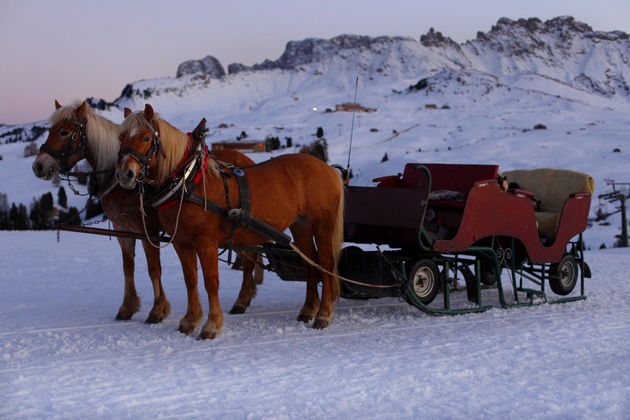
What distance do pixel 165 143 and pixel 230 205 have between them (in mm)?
757

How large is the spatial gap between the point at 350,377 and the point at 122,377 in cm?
153

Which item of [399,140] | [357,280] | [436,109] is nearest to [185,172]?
[357,280]

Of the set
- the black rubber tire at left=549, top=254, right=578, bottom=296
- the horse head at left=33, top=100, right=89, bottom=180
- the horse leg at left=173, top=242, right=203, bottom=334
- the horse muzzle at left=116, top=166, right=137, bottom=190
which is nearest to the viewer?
the horse muzzle at left=116, top=166, right=137, bottom=190

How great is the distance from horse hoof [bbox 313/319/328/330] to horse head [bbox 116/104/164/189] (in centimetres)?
213

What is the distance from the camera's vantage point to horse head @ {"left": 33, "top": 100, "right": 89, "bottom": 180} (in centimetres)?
540

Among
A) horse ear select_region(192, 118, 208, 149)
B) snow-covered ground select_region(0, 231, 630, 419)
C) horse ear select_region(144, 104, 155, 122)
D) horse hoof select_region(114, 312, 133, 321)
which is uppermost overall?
horse ear select_region(144, 104, 155, 122)

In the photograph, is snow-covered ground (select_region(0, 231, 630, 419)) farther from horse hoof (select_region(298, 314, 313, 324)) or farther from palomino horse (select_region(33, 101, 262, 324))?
palomino horse (select_region(33, 101, 262, 324))

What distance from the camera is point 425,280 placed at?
6402mm

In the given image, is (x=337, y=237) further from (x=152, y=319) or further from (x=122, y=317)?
(x=122, y=317)

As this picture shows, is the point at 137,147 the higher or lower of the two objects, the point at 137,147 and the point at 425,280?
the higher

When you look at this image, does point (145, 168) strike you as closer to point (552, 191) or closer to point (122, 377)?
point (122, 377)

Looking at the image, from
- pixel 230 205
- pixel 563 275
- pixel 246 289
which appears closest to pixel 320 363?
pixel 230 205

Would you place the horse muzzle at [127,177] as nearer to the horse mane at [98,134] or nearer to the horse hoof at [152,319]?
the horse mane at [98,134]

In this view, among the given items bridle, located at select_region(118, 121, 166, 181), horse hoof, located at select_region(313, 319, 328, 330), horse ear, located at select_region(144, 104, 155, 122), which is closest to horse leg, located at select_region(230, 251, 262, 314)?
horse hoof, located at select_region(313, 319, 328, 330)
